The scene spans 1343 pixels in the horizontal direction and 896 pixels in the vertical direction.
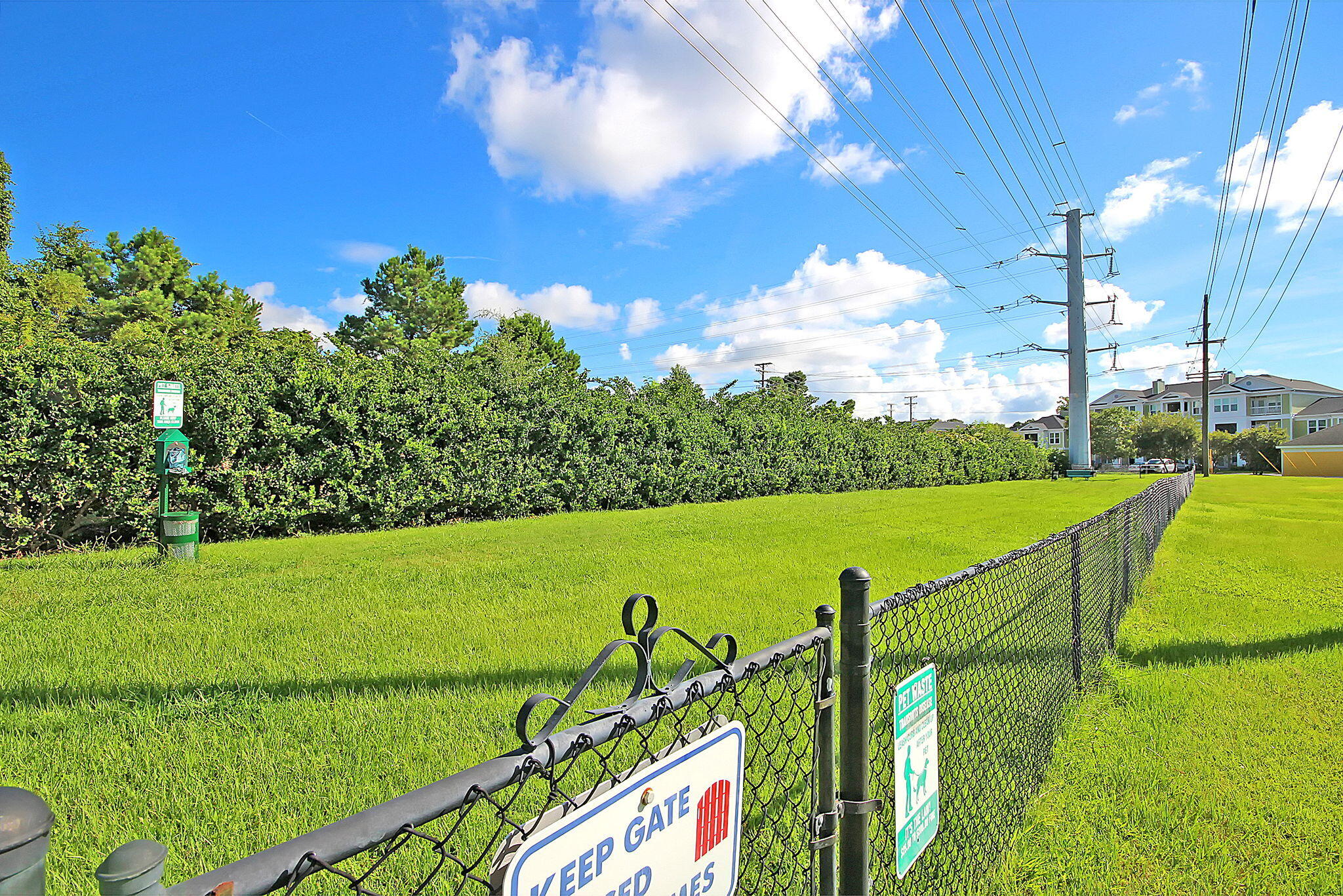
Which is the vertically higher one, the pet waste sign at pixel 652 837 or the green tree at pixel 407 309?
the green tree at pixel 407 309

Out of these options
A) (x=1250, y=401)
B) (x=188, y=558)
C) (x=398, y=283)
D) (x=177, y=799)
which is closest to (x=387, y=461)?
(x=188, y=558)

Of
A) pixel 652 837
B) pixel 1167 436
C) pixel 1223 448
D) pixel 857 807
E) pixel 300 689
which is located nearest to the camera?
pixel 652 837

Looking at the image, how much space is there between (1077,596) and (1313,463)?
197 ft

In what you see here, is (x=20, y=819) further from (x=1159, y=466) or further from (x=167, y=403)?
(x=1159, y=466)

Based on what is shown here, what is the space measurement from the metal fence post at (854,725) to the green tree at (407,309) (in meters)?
40.3

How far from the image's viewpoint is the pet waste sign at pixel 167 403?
Answer: 310 inches

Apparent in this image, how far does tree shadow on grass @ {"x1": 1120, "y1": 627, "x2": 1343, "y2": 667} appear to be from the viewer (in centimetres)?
500

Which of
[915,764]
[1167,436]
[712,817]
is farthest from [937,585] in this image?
[1167,436]

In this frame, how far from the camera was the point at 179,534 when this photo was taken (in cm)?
799

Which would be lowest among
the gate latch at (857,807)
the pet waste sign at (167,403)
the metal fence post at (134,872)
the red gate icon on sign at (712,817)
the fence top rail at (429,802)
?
the gate latch at (857,807)

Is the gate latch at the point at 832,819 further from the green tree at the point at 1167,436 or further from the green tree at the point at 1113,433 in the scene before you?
the green tree at the point at 1113,433

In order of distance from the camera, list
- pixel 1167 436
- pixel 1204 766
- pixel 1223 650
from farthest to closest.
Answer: pixel 1167 436 < pixel 1223 650 < pixel 1204 766

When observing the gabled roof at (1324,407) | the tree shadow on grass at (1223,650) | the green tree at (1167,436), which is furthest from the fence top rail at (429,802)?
the gabled roof at (1324,407)

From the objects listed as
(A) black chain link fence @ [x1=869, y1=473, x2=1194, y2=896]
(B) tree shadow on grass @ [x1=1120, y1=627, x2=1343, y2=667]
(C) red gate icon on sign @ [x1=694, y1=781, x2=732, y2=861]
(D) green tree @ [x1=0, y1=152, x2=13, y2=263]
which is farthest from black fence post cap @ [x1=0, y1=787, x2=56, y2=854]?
(D) green tree @ [x1=0, y1=152, x2=13, y2=263]
